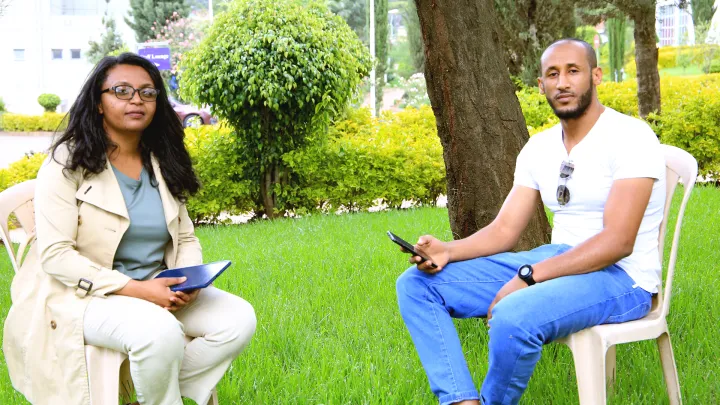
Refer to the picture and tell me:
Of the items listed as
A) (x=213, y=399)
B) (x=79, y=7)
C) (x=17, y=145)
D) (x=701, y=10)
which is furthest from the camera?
(x=79, y=7)

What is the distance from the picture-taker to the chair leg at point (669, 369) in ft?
9.77

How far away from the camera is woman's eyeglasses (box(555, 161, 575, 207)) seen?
9.92 ft

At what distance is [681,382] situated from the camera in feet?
11.2

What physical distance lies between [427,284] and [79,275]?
1.26 meters

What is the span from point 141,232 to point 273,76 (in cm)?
562

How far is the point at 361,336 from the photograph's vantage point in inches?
171

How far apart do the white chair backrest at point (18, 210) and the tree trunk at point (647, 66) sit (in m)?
10.5

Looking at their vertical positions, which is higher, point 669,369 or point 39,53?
point 39,53

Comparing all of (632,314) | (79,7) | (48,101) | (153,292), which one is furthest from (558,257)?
(79,7)

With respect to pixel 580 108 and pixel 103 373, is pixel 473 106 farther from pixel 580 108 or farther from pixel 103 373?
pixel 103 373

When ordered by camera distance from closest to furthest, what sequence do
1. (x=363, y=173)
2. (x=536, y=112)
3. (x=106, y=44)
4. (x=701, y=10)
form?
1. (x=363, y=173)
2. (x=536, y=112)
3. (x=701, y=10)
4. (x=106, y=44)

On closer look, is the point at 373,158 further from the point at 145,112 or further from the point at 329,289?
the point at 145,112

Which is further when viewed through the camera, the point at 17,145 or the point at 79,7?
the point at 79,7

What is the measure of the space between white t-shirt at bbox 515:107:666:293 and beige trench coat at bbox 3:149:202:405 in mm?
1635
